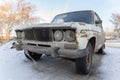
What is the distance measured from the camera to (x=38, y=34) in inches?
164

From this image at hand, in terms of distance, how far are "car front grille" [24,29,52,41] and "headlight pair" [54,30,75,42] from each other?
0.17 m

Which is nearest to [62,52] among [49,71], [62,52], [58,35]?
[62,52]

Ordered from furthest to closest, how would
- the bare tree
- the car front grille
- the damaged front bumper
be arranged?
the bare tree → the car front grille → the damaged front bumper

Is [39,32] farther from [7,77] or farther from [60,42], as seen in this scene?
[7,77]

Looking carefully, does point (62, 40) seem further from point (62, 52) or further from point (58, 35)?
point (62, 52)

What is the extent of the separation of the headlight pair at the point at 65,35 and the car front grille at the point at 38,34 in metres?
0.17

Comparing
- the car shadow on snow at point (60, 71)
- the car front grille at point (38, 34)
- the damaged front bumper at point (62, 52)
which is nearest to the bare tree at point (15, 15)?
the car shadow on snow at point (60, 71)

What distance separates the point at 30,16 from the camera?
30.8 m

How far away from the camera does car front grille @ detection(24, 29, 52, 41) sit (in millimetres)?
3910

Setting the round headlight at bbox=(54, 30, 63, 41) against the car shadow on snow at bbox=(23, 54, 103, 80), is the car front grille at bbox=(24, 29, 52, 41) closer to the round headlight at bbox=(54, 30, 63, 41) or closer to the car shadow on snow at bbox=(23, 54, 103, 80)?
the round headlight at bbox=(54, 30, 63, 41)

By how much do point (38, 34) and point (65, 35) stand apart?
816 millimetres

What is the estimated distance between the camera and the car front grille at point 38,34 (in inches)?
154

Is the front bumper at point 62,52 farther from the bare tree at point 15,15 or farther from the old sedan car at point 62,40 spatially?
the bare tree at point 15,15

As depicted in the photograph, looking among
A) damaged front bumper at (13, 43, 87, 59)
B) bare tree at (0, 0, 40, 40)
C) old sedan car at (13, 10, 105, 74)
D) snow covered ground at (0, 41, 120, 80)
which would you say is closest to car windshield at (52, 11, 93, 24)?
old sedan car at (13, 10, 105, 74)
